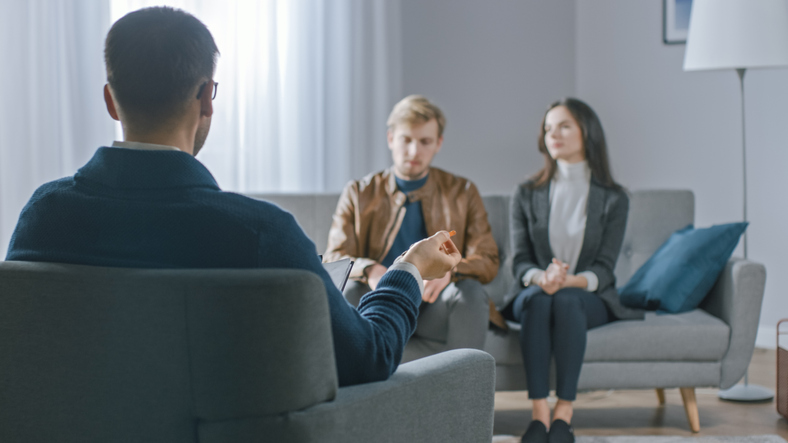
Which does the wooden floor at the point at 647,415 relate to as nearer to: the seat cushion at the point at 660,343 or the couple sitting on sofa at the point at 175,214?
the seat cushion at the point at 660,343

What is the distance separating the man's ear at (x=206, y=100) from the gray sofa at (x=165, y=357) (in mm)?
291

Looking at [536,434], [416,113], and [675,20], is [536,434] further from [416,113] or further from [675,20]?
[675,20]

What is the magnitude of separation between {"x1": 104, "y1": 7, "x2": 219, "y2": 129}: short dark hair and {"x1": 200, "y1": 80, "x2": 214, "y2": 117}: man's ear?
2cm

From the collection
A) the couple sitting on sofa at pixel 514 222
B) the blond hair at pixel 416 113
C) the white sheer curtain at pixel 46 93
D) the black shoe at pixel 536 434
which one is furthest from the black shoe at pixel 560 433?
the white sheer curtain at pixel 46 93

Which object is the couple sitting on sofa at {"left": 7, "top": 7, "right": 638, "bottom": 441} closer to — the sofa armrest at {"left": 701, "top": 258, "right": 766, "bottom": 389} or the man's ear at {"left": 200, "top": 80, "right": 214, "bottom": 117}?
the man's ear at {"left": 200, "top": 80, "right": 214, "bottom": 117}

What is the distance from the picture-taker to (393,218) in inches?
101

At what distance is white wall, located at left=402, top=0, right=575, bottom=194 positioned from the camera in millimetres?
3760

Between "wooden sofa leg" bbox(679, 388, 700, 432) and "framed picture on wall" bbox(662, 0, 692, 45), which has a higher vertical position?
"framed picture on wall" bbox(662, 0, 692, 45)

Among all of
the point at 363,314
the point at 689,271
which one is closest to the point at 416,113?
the point at 689,271

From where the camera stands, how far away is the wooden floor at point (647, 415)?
2355mm

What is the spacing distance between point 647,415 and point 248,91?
2.18 m

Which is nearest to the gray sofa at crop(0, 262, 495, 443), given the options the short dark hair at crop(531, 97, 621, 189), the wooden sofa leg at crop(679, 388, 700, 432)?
the wooden sofa leg at crop(679, 388, 700, 432)

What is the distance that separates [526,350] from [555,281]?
0.25 meters

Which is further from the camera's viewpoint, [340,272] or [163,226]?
[340,272]
